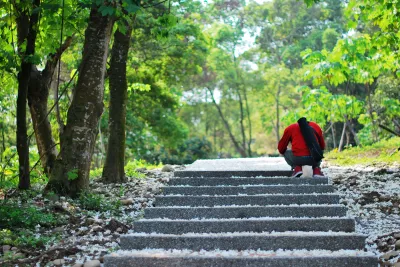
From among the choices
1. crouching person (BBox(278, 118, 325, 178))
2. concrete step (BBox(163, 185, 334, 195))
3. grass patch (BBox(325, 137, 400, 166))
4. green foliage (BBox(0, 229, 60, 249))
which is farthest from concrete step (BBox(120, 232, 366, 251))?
grass patch (BBox(325, 137, 400, 166))

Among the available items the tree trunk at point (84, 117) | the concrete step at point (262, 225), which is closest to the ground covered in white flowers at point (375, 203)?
the concrete step at point (262, 225)

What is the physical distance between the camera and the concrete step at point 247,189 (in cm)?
685

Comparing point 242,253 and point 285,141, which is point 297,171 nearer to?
point 285,141

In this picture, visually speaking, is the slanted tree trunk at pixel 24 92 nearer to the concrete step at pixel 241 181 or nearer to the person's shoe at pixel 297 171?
the concrete step at pixel 241 181

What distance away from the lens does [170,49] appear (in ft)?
50.6

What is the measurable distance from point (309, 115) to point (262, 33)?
19.7 meters

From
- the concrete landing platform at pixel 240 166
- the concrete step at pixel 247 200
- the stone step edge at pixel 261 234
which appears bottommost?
the stone step edge at pixel 261 234

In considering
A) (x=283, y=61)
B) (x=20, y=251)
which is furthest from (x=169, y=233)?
(x=283, y=61)

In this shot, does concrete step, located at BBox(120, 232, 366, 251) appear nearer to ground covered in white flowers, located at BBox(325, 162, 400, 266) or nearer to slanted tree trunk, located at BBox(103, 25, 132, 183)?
ground covered in white flowers, located at BBox(325, 162, 400, 266)

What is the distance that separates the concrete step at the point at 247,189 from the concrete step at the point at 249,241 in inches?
62.2

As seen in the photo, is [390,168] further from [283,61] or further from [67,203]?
[283,61]

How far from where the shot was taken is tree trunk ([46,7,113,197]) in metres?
7.41

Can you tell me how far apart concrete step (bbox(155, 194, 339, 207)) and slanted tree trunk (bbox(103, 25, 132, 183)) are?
2986mm

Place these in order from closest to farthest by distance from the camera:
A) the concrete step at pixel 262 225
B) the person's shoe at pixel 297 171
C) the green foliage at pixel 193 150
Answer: the concrete step at pixel 262 225, the person's shoe at pixel 297 171, the green foliage at pixel 193 150
